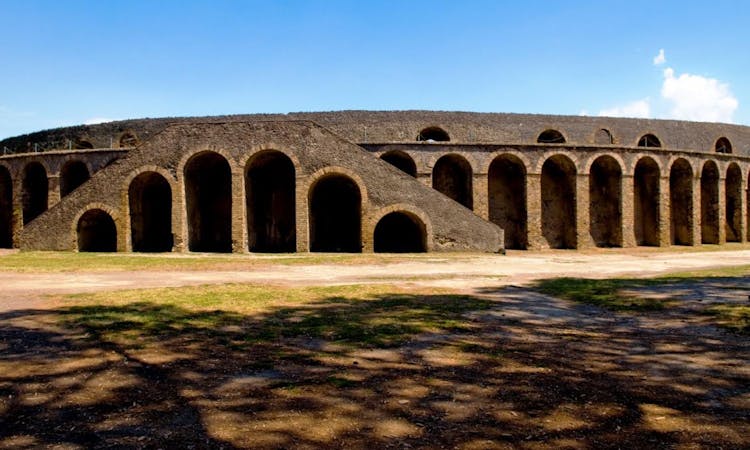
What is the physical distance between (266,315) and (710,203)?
27553mm

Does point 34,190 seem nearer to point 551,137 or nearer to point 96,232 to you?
point 96,232

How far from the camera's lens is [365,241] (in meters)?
17.7

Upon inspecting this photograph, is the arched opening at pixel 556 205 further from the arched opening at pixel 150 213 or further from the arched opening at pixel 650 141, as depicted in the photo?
the arched opening at pixel 150 213

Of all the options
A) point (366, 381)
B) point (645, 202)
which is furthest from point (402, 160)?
point (366, 381)

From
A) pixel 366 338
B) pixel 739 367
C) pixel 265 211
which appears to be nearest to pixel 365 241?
pixel 265 211

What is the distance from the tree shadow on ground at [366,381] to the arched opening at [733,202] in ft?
86.1

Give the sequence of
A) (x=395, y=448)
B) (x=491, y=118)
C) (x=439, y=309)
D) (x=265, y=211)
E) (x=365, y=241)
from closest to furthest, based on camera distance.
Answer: (x=395, y=448), (x=439, y=309), (x=365, y=241), (x=265, y=211), (x=491, y=118)

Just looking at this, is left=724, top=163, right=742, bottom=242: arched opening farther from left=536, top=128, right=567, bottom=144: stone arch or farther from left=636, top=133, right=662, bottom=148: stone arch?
left=536, top=128, right=567, bottom=144: stone arch

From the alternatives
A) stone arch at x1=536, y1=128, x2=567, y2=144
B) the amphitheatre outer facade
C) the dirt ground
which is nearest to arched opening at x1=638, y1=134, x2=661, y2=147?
the amphitheatre outer facade

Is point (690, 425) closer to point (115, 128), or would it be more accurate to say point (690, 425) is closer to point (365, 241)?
point (365, 241)

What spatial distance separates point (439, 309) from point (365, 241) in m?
11.2

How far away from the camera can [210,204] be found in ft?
70.7

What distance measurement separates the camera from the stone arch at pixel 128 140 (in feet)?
83.6

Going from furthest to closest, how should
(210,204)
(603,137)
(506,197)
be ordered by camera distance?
(603,137) → (506,197) → (210,204)
